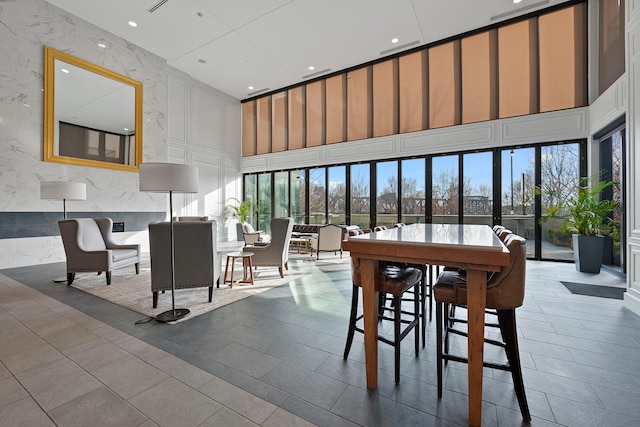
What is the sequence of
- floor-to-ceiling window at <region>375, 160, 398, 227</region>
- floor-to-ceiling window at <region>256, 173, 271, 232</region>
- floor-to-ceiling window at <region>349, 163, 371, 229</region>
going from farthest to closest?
floor-to-ceiling window at <region>256, 173, 271, 232</region>, floor-to-ceiling window at <region>349, 163, 371, 229</region>, floor-to-ceiling window at <region>375, 160, 398, 227</region>

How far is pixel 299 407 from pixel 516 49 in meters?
7.72

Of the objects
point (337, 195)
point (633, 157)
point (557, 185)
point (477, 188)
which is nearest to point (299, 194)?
point (337, 195)

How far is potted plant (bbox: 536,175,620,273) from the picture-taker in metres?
4.75

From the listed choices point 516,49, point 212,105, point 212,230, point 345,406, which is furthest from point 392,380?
point 212,105

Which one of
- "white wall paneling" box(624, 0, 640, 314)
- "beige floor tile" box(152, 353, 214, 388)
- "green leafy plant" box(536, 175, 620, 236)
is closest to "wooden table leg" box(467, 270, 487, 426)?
"beige floor tile" box(152, 353, 214, 388)

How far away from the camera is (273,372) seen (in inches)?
76.5

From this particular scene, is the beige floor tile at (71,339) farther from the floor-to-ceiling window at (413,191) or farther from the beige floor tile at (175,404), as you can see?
the floor-to-ceiling window at (413,191)

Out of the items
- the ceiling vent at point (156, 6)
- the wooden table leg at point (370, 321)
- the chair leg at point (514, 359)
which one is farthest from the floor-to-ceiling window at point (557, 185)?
the ceiling vent at point (156, 6)

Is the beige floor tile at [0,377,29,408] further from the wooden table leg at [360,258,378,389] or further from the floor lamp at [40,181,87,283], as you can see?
the floor lamp at [40,181,87,283]

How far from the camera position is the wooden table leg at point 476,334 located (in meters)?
1.44

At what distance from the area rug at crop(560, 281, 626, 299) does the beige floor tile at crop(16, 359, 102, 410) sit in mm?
5207

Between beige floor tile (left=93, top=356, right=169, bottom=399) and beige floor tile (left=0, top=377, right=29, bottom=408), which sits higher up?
beige floor tile (left=93, top=356, right=169, bottom=399)

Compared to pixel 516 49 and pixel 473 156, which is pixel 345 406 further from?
pixel 516 49

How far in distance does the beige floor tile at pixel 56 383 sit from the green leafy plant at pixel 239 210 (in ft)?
25.4
